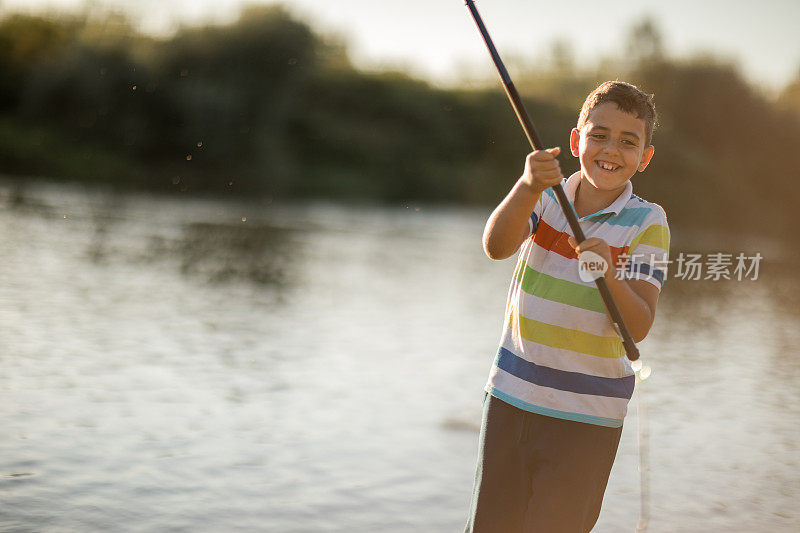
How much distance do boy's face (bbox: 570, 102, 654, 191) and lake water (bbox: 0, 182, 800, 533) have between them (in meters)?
0.69

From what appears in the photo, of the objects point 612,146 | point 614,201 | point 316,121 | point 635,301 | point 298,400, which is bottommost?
point 298,400

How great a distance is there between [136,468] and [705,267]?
1897 centimetres

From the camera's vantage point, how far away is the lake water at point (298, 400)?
398 centimetres

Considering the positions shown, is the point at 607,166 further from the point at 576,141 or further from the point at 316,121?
the point at 316,121

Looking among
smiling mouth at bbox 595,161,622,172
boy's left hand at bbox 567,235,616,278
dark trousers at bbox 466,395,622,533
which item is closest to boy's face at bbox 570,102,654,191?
smiling mouth at bbox 595,161,622,172

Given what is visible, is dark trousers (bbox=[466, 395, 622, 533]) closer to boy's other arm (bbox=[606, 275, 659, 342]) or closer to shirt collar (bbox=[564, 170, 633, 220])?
boy's other arm (bbox=[606, 275, 659, 342])

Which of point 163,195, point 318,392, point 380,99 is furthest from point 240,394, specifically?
point 380,99

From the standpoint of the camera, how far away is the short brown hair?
214 centimetres

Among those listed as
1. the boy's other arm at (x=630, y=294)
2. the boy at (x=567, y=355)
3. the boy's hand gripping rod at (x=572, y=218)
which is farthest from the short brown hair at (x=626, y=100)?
the boy's other arm at (x=630, y=294)

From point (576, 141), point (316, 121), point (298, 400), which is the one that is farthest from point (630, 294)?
point (316, 121)

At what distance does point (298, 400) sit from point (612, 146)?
13.0 ft

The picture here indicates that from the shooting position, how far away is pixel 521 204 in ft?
6.60

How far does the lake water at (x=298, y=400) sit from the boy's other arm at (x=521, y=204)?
2.24 feet

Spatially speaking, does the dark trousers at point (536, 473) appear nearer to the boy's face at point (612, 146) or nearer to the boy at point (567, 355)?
the boy at point (567, 355)
